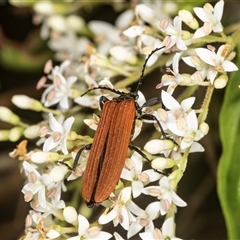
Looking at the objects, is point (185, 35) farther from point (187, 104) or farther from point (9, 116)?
point (9, 116)

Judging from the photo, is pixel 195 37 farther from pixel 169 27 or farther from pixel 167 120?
pixel 167 120

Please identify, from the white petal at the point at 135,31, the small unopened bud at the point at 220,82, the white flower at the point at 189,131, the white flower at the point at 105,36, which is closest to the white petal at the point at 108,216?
the white flower at the point at 189,131

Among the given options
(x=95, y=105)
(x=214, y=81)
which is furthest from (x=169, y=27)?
(x=95, y=105)

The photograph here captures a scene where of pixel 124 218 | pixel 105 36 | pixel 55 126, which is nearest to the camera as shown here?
pixel 124 218

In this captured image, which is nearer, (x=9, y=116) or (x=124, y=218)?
(x=124, y=218)

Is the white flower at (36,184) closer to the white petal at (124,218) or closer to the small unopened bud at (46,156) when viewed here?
the small unopened bud at (46,156)

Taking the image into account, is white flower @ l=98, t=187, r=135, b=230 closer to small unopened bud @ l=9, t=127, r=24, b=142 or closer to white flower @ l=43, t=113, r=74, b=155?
white flower @ l=43, t=113, r=74, b=155

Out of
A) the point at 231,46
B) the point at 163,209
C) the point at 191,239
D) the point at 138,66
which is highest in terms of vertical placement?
the point at 231,46

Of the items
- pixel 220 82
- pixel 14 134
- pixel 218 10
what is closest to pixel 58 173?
pixel 14 134
